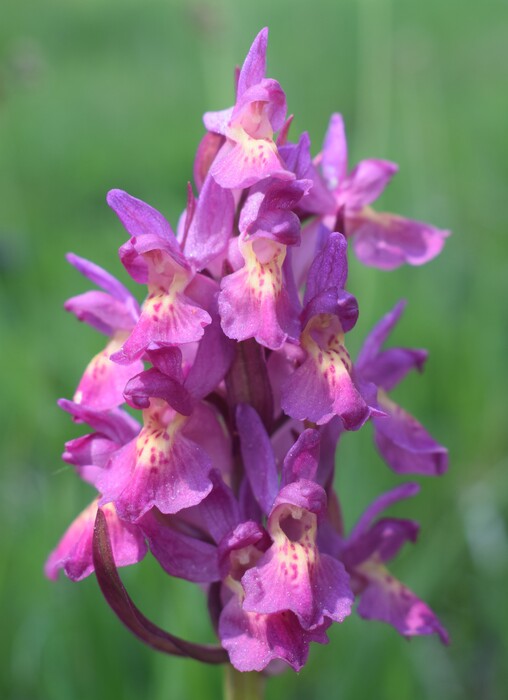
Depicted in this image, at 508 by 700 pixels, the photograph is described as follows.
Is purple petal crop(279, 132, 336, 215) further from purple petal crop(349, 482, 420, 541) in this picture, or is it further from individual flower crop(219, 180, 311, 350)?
purple petal crop(349, 482, 420, 541)

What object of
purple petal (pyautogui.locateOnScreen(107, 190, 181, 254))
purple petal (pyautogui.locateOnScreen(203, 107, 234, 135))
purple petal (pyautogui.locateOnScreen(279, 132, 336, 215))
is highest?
purple petal (pyautogui.locateOnScreen(203, 107, 234, 135))

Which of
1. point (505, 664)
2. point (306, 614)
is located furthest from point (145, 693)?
point (306, 614)

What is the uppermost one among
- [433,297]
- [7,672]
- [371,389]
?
[371,389]

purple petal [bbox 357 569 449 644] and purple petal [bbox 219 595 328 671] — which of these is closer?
→ purple petal [bbox 219 595 328 671]

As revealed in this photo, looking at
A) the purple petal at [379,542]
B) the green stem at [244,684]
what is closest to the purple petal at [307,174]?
the purple petal at [379,542]

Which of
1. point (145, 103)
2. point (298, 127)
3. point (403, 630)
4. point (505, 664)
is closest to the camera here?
point (403, 630)

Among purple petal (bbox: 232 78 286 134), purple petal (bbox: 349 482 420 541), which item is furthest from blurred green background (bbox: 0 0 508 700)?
purple petal (bbox: 232 78 286 134)

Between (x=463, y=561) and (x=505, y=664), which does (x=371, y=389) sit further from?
(x=463, y=561)
